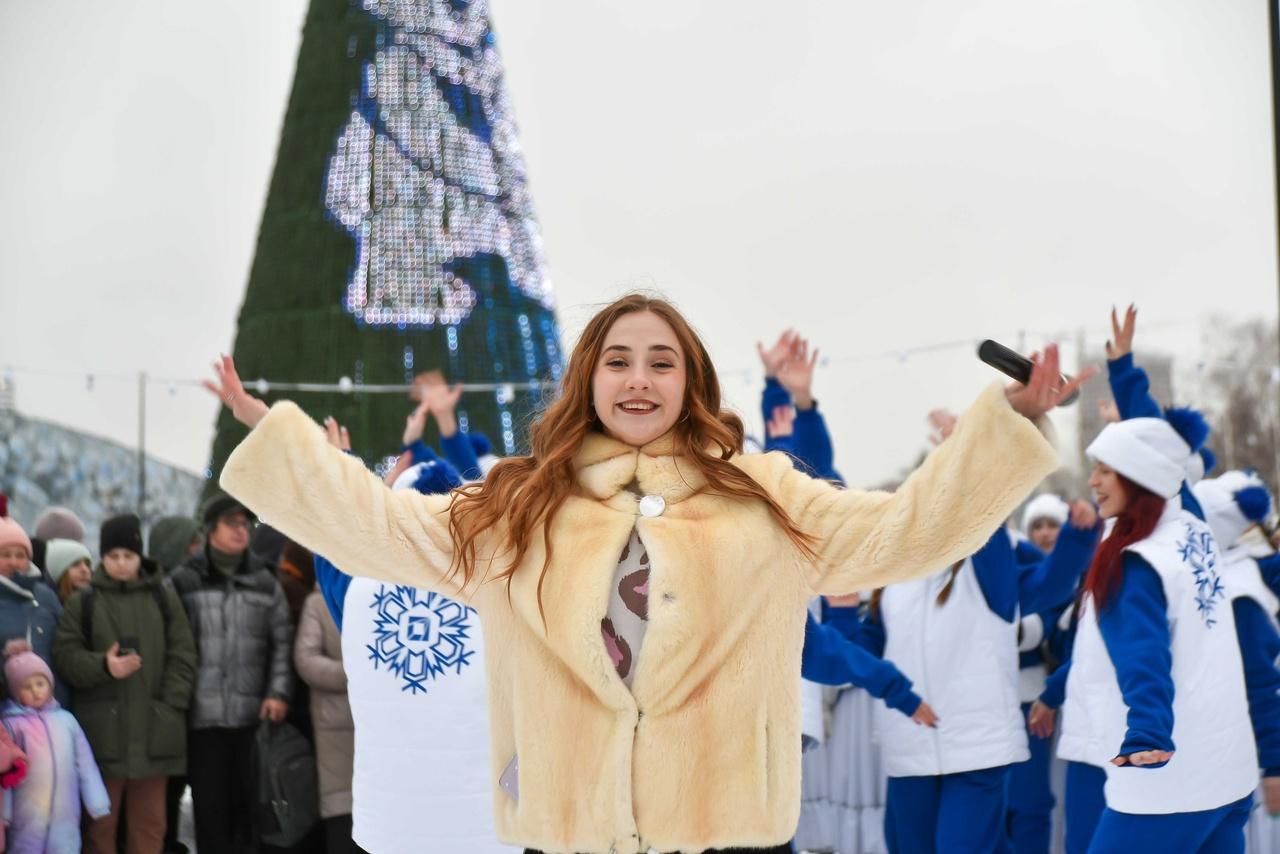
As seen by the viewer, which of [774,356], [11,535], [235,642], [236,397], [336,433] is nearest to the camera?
[236,397]

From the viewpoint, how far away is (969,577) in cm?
446

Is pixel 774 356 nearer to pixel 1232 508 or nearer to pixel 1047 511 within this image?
pixel 1232 508

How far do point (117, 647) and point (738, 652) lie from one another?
400 centimetres

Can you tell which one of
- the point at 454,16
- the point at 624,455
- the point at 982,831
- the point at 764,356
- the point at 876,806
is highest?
the point at 454,16

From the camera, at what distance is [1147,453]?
3.73 m

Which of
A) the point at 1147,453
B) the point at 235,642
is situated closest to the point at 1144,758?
the point at 1147,453

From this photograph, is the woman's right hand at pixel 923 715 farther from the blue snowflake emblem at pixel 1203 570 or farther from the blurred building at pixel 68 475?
the blurred building at pixel 68 475

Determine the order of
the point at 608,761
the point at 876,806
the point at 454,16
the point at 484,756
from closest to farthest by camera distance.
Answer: the point at 608,761, the point at 484,756, the point at 876,806, the point at 454,16

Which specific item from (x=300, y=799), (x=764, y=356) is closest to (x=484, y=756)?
(x=764, y=356)

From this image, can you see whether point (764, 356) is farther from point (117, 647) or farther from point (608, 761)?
point (117, 647)

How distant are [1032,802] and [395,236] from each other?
226 inches

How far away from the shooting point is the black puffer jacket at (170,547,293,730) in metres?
5.71

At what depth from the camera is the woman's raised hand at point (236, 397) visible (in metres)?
2.33

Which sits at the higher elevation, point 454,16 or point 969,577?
point 454,16
